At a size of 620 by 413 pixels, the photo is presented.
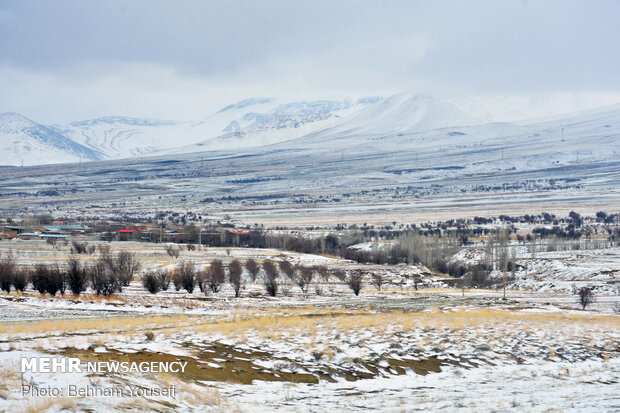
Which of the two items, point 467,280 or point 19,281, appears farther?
point 467,280

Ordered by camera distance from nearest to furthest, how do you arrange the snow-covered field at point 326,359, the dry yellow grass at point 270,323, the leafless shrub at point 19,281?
the snow-covered field at point 326,359 → the dry yellow grass at point 270,323 → the leafless shrub at point 19,281

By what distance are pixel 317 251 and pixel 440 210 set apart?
106222 millimetres

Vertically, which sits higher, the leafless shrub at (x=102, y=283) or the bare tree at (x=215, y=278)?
the leafless shrub at (x=102, y=283)

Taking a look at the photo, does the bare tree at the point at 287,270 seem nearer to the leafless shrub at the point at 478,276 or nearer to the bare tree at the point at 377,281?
the bare tree at the point at 377,281

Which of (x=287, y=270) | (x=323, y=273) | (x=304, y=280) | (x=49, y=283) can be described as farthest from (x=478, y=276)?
(x=49, y=283)

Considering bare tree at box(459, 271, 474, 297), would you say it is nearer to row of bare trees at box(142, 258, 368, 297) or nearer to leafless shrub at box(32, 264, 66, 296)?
row of bare trees at box(142, 258, 368, 297)

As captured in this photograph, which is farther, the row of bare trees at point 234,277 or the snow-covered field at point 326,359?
the row of bare trees at point 234,277

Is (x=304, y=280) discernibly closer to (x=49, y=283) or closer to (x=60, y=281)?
(x=60, y=281)

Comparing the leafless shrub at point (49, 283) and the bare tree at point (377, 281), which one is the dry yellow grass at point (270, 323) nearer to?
the leafless shrub at point (49, 283)

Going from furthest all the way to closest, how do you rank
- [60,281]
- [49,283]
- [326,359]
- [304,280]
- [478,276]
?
[478,276] → [304,280] → [60,281] → [49,283] → [326,359]

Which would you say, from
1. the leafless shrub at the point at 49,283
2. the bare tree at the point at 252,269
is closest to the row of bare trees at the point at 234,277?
the bare tree at the point at 252,269

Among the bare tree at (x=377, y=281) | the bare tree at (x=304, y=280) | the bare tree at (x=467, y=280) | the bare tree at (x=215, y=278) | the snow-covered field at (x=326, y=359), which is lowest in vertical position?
the bare tree at (x=467, y=280)

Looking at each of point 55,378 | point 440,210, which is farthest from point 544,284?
point 440,210

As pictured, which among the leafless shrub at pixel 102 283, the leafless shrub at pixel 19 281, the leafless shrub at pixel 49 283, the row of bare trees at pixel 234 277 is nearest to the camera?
the leafless shrub at pixel 49 283
